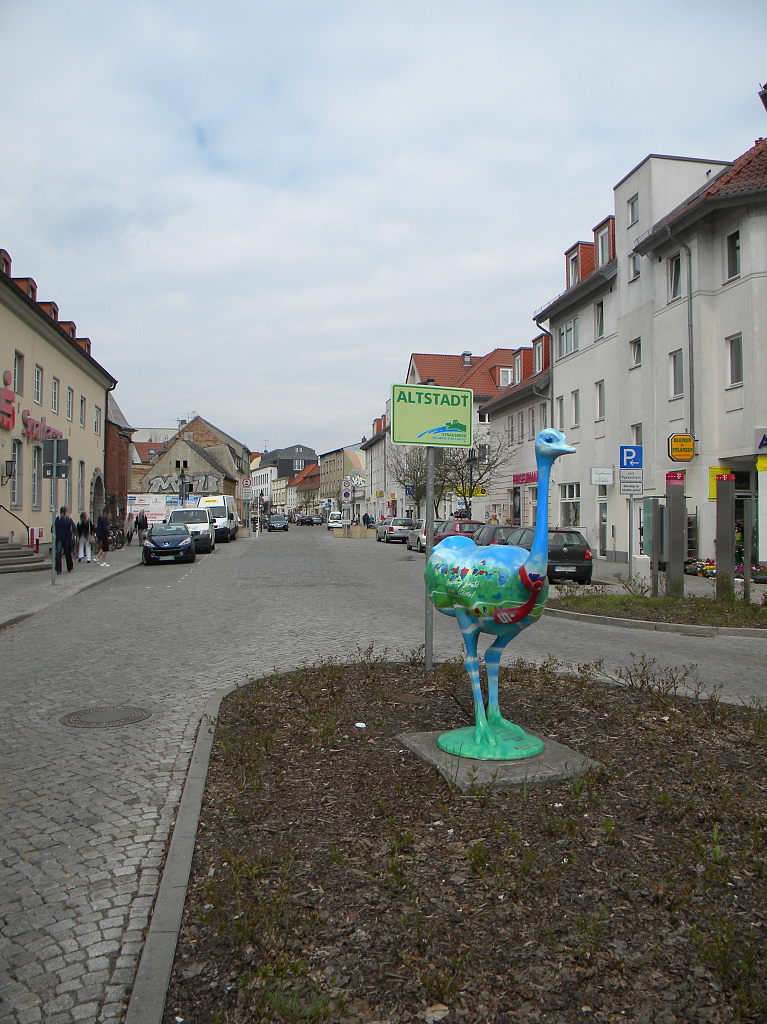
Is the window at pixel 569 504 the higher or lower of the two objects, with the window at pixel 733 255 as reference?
lower

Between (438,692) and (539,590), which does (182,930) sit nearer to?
(539,590)

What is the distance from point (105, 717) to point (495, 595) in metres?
3.71

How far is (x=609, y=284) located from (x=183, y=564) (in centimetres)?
1848

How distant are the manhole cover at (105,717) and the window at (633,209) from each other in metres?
25.9

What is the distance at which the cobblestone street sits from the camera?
3201mm

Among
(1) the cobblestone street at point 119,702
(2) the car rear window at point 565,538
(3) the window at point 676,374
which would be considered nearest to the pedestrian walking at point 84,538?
(1) the cobblestone street at point 119,702

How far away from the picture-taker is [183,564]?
27.9 meters

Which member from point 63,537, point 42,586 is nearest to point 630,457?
point 42,586

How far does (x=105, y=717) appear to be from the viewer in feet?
22.3

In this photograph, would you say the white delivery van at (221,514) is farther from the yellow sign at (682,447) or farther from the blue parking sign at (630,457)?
the blue parking sign at (630,457)

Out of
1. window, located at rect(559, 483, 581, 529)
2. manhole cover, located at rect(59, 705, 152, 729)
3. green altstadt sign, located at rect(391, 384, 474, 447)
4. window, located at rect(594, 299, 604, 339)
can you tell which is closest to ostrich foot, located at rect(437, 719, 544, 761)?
manhole cover, located at rect(59, 705, 152, 729)

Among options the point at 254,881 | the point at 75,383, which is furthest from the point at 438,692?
the point at 75,383

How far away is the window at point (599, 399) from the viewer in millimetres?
31266

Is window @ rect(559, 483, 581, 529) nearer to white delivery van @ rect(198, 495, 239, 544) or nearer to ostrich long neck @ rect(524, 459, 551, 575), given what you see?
white delivery van @ rect(198, 495, 239, 544)
